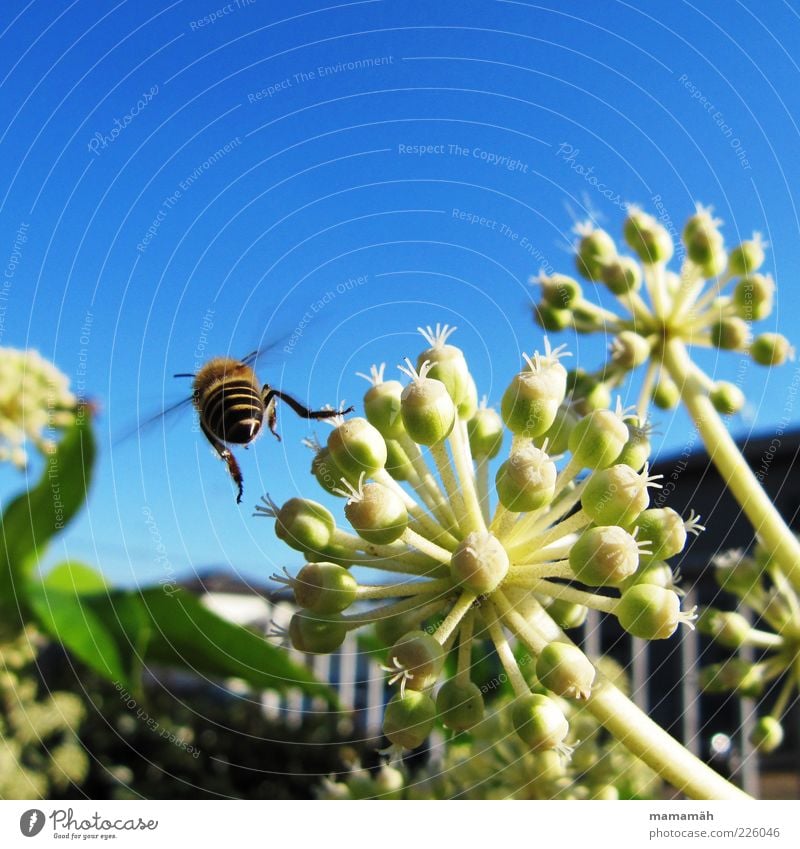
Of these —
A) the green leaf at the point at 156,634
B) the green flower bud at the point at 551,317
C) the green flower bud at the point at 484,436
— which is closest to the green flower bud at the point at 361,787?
the green flower bud at the point at 484,436

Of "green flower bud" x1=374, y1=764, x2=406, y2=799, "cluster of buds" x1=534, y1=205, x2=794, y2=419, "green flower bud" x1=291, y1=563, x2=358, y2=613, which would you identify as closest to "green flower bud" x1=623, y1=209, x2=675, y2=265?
"cluster of buds" x1=534, y1=205, x2=794, y2=419

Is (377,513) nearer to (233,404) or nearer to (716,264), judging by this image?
(233,404)

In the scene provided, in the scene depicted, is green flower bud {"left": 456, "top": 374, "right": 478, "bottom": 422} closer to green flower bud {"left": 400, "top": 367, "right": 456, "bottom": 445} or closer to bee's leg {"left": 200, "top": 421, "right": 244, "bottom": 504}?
green flower bud {"left": 400, "top": 367, "right": 456, "bottom": 445}

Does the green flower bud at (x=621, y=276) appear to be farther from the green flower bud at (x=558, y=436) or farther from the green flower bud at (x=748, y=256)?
the green flower bud at (x=558, y=436)
